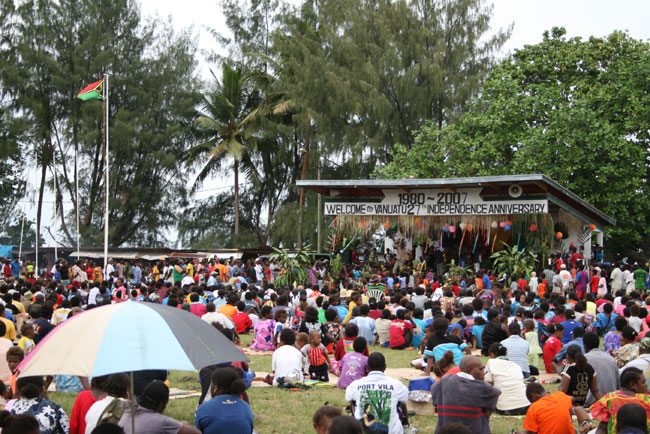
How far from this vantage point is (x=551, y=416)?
668 centimetres

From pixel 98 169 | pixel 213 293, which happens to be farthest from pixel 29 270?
pixel 98 169

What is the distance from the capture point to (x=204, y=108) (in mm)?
41375

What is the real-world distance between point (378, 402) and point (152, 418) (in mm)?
2063

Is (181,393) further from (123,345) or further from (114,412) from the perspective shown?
(123,345)

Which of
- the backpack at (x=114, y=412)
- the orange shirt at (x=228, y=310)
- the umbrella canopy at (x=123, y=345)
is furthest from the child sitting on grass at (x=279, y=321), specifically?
the umbrella canopy at (x=123, y=345)

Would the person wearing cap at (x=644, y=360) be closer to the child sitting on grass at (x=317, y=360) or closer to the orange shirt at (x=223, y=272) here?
the child sitting on grass at (x=317, y=360)

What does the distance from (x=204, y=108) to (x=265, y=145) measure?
158 inches

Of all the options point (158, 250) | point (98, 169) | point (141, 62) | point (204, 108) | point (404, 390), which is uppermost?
point (141, 62)

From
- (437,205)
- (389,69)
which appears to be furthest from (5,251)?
(437,205)

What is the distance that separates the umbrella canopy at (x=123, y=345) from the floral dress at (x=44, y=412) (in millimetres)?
973

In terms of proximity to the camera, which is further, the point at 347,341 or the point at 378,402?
the point at 347,341

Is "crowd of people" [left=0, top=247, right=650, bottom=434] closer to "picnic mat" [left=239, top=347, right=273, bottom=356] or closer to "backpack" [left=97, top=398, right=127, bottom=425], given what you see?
"backpack" [left=97, top=398, right=127, bottom=425]

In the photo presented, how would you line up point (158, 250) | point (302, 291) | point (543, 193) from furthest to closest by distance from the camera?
point (158, 250)
point (543, 193)
point (302, 291)

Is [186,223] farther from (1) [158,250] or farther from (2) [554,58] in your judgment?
(2) [554,58]
